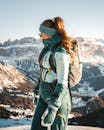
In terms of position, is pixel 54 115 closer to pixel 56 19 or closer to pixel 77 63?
pixel 77 63

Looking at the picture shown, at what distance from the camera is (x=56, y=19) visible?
6297mm

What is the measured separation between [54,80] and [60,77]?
39cm

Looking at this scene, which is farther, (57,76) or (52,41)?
(52,41)

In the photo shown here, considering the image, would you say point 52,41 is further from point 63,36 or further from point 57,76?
point 57,76

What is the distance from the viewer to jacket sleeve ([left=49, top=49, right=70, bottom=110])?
5.74 m

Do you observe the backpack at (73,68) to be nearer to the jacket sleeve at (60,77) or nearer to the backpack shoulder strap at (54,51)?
the backpack shoulder strap at (54,51)

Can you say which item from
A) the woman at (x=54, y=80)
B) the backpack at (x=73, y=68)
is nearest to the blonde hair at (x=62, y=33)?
the woman at (x=54, y=80)

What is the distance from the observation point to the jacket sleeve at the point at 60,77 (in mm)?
5742

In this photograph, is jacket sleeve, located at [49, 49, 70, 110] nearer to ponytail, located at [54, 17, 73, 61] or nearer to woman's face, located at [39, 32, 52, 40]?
ponytail, located at [54, 17, 73, 61]

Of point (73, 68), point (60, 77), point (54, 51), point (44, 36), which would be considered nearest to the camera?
point (60, 77)

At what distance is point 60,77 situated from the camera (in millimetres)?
5887

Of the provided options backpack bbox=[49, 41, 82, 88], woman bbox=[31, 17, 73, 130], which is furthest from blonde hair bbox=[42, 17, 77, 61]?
backpack bbox=[49, 41, 82, 88]

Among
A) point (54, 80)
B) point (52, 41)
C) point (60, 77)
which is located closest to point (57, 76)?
point (60, 77)

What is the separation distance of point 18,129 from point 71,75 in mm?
9747
